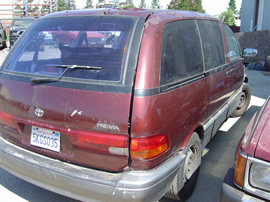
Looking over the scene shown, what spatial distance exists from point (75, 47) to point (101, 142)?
95 cm

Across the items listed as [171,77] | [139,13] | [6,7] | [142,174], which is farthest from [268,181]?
[6,7]

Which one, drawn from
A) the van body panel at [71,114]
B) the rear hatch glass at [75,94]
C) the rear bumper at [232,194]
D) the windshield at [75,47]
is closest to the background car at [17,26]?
the windshield at [75,47]

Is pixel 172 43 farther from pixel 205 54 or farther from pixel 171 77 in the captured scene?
pixel 205 54

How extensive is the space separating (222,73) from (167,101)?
1.68m

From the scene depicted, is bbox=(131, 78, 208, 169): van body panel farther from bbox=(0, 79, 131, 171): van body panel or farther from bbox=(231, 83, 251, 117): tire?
bbox=(231, 83, 251, 117): tire

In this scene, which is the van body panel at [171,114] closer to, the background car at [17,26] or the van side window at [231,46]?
the van side window at [231,46]

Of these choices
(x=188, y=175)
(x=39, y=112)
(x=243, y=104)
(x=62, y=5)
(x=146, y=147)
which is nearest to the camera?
(x=146, y=147)

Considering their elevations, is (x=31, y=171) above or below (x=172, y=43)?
below

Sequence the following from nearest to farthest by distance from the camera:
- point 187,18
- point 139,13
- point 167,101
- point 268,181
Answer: point 268,181 < point 167,101 < point 139,13 < point 187,18

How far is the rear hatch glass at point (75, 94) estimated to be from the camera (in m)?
2.06

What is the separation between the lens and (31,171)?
231 centimetres

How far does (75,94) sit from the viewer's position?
7.11 ft

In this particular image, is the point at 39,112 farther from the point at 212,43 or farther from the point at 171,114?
the point at 212,43

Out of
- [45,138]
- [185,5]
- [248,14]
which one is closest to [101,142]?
[45,138]
